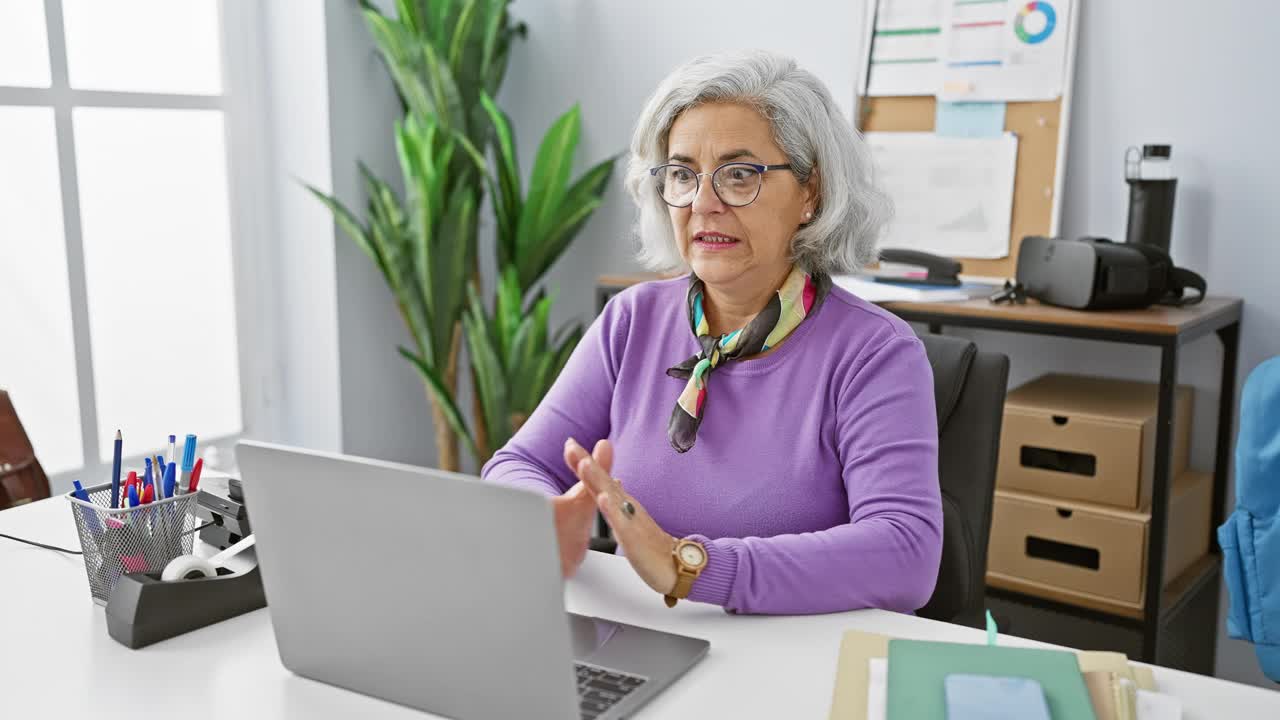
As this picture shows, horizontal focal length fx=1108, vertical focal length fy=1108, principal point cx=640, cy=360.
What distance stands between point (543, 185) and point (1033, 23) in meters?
1.32

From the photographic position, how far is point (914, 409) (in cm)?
139

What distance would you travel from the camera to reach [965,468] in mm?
1523

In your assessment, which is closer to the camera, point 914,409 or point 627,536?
point 627,536

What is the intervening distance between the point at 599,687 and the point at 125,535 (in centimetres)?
55

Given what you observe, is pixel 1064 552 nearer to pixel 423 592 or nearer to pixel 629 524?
pixel 629 524

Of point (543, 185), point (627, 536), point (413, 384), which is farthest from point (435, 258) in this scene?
point (627, 536)

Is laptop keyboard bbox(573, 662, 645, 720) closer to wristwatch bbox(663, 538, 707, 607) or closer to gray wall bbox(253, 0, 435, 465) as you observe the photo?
wristwatch bbox(663, 538, 707, 607)

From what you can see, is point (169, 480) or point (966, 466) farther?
point (966, 466)

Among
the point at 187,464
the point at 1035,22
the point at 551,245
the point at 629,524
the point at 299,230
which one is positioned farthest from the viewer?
the point at 299,230

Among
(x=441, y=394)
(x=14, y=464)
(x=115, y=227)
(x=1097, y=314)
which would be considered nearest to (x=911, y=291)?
(x=1097, y=314)

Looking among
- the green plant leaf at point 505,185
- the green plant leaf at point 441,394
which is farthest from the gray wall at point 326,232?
the green plant leaf at point 505,185

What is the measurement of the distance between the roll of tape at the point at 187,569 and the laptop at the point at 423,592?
0.20 meters

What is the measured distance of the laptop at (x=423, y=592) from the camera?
32.6 inches

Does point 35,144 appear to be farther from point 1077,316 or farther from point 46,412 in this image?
point 1077,316
